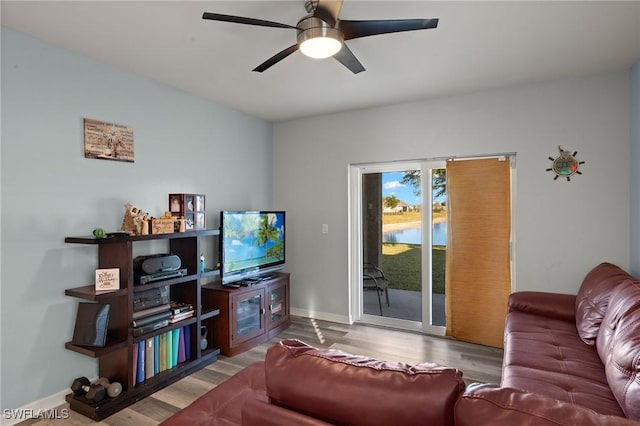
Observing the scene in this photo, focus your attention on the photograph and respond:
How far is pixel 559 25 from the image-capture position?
221 centimetres

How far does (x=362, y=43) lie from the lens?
96.3 inches

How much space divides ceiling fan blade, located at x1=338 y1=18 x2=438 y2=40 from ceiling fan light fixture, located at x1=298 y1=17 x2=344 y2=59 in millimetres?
56

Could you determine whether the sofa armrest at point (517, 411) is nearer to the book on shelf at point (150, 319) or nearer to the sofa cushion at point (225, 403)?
the sofa cushion at point (225, 403)

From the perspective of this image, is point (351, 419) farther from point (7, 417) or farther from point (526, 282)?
point (526, 282)

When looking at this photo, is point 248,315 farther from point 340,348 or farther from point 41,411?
point 41,411

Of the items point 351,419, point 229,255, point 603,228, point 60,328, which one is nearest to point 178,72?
point 229,255

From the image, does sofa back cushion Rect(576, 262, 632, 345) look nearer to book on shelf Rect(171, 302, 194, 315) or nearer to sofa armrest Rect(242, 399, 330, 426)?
sofa armrest Rect(242, 399, 330, 426)

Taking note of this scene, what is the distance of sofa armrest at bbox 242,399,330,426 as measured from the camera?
885mm

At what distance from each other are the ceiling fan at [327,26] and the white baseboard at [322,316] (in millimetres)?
3202

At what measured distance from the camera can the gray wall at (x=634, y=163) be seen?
2.73 meters

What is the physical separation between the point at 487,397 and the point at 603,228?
308cm

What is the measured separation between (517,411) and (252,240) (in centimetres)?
320

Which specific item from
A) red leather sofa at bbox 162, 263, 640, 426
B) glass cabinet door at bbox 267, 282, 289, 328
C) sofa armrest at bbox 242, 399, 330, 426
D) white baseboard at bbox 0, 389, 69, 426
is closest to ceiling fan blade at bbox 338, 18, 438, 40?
red leather sofa at bbox 162, 263, 640, 426

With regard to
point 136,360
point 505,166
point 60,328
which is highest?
point 505,166
